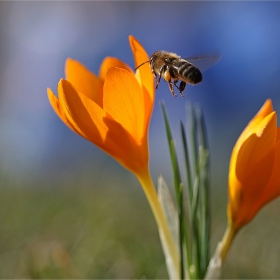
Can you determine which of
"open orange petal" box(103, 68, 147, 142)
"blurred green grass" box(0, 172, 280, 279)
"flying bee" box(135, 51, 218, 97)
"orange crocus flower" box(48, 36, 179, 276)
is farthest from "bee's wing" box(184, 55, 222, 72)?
"blurred green grass" box(0, 172, 280, 279)

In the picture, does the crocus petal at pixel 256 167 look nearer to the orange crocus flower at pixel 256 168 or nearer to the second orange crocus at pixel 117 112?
the orange crocus flower at pixel 256 168

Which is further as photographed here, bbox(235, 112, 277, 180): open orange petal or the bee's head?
the bee's head

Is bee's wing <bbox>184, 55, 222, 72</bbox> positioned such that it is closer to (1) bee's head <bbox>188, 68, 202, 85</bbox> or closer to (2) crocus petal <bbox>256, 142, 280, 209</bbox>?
(1) bee's head <bbox>188, 68, 202, 85</bbox>

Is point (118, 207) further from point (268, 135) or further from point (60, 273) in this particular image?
point (268, 135)

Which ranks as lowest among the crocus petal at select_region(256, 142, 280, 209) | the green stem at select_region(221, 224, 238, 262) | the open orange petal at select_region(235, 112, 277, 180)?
the green stem at select_region(221, 224, 238, 262)

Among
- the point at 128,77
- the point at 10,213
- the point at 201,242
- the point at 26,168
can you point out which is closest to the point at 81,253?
the point at 10,213

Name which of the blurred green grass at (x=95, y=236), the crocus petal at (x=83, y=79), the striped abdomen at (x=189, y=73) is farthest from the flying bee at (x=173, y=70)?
the blurred green grass at (x=95, y=236)
